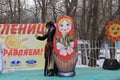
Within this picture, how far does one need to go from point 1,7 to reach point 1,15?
1.20m

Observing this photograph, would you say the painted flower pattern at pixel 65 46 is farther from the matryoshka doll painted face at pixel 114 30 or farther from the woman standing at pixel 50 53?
the matryoshka doll painted face at pixel 114 30

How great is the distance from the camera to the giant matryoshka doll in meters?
10.3

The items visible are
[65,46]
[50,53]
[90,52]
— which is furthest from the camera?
[90,52]

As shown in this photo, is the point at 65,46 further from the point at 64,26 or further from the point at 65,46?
the point at 64,26

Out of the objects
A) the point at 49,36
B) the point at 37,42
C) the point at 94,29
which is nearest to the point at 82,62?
the point at 94,29

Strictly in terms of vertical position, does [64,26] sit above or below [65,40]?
above

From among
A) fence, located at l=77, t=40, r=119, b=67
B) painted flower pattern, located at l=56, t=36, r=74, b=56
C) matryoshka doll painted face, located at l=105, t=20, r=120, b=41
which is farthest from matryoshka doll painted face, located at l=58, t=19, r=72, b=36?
fence, located at l=77, t=40, r=119, b=67

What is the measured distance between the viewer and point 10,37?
41.7 feet

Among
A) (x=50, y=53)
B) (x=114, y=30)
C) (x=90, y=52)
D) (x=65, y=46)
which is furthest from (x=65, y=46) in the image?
(x=90, y=52)

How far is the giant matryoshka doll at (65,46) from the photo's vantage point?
404 inches

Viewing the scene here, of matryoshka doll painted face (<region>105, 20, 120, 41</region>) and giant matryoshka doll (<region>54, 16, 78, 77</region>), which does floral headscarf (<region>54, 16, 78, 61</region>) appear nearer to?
giant matryoshka doll (<region>54, 16, 78, 77</region>)

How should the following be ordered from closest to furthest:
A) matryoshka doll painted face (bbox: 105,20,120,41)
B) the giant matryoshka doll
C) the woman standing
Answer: the giant matryoshka doll → the woman standing → matryoshka doll painted face (bbox: 105,20,120,41)

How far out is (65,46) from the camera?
33.8 ft

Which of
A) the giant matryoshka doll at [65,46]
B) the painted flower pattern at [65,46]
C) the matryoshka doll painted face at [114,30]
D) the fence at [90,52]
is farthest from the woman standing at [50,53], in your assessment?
the fence at [90,52]
